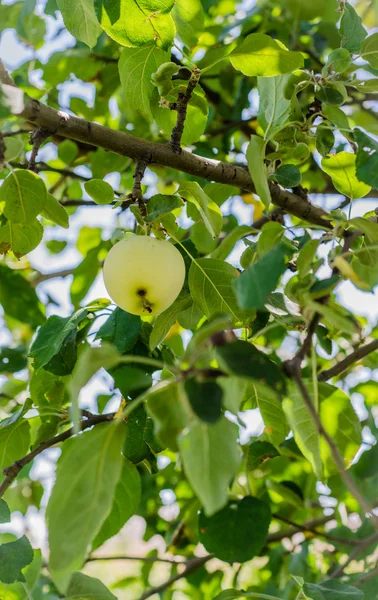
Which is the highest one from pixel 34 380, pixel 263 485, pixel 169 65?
pixel 169 65

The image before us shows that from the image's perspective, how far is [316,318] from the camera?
2.28 feet

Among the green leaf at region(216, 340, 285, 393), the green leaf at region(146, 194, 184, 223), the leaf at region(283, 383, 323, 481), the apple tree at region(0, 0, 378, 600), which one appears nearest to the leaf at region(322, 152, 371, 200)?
the apple tree at region(0, 0, 378, 600)

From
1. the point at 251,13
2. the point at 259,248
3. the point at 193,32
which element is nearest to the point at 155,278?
the point at 259,248

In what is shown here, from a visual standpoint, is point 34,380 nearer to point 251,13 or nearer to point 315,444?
point 315,444

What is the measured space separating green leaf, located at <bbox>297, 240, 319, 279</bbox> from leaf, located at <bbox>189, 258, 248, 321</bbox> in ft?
0.85

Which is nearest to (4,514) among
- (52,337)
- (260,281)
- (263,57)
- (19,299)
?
(52,337)

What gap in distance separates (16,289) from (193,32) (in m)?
0.91

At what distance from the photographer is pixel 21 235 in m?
1.05

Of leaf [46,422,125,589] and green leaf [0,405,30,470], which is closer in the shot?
leaf [46,422,125,589]

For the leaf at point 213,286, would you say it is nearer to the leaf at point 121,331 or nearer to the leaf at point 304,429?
the leaf at point 121,331

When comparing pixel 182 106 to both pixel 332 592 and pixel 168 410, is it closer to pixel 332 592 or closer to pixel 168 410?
pixel 168 410

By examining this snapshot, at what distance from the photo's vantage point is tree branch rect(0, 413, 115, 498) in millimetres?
1040

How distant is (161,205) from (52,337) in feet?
1.00

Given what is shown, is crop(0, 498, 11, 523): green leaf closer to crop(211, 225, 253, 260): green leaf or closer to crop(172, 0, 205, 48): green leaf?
crop(211, 225, 253, 260): green leaf
